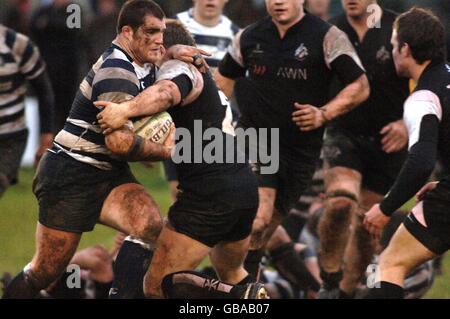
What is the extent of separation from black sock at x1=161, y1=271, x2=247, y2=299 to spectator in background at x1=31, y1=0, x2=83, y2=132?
30.1 ft

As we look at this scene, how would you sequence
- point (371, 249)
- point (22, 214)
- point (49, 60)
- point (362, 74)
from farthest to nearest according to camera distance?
point (49, 60) < point (22, 214) < point (371, 249) < point (362, 74)

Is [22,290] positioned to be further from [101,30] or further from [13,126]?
[101,30]

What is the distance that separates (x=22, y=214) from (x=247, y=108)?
5692 mm

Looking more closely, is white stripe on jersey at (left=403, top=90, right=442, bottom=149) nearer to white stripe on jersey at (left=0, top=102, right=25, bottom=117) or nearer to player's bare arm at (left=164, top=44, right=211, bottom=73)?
player's bare arm at (left=164, top=44, right=211, bottom=73)

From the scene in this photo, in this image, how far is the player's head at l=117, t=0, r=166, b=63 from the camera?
7219mm

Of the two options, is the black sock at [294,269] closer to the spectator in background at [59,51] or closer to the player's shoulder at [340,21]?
the player's shoulder at [340,21]

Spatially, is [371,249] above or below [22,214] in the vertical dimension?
above

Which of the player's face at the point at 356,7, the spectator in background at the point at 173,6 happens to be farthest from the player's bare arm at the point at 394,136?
the spectator in background at the point at 173,6

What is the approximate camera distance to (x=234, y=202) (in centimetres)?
736

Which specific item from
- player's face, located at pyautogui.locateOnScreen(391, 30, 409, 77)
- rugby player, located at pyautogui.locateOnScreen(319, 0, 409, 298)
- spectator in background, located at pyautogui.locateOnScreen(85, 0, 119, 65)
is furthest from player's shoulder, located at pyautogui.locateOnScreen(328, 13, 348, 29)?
spectator in background, located at pyautogui.locateOnScreen(85, 0, 119, 65)

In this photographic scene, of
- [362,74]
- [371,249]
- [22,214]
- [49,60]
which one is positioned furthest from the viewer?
[49,60]
